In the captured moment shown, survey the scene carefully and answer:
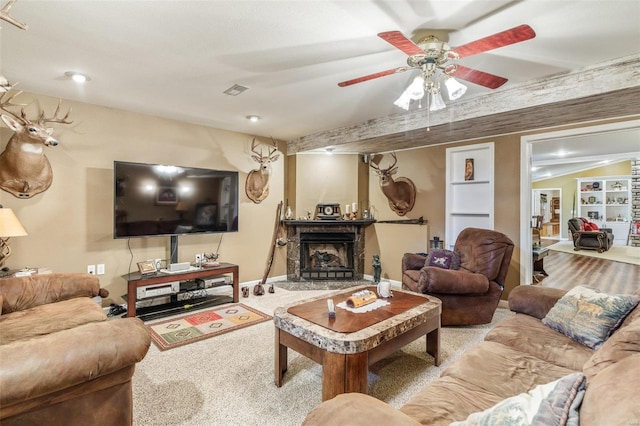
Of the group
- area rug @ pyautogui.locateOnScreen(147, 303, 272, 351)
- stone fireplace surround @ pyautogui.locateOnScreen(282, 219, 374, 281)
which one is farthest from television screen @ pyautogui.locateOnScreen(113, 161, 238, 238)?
stone fireplace surround @ pyautogui.locateOnScreen(282, 219, 374, 281)

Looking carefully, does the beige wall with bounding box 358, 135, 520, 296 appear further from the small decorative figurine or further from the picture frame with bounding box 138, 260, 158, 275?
the picture frame with bounding box 138, 260, 158, 275

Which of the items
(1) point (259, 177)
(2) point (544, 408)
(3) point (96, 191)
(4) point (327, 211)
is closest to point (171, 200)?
(3) point (96, 191)

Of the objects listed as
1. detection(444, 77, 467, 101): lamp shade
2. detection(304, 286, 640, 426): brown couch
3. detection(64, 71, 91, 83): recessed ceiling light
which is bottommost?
detection(304, 286, 640, 426): brown couch

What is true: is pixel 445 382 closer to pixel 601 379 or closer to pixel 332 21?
pixel 601 379

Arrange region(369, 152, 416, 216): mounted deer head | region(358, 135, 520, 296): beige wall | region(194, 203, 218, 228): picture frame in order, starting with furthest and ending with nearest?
1. region(369, 152, 416, 216): mounted deer head
2. region(194, 203, 218, 228): picture frame
3. region(358, 135, 520, 296): beige wall

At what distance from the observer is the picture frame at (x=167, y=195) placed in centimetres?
383

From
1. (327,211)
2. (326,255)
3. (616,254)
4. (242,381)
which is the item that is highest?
(327,211)

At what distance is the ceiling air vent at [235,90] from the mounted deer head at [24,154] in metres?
1.59

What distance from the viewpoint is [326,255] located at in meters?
5.69

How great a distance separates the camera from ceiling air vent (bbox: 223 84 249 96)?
318 centimetres

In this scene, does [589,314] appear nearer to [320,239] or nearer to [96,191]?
[320,239]

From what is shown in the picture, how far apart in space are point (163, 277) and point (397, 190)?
3.64m

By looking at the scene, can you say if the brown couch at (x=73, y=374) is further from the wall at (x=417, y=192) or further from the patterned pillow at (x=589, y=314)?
the wall at (x=417, y=192)

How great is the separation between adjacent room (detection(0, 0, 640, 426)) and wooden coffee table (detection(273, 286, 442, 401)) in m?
0.02
